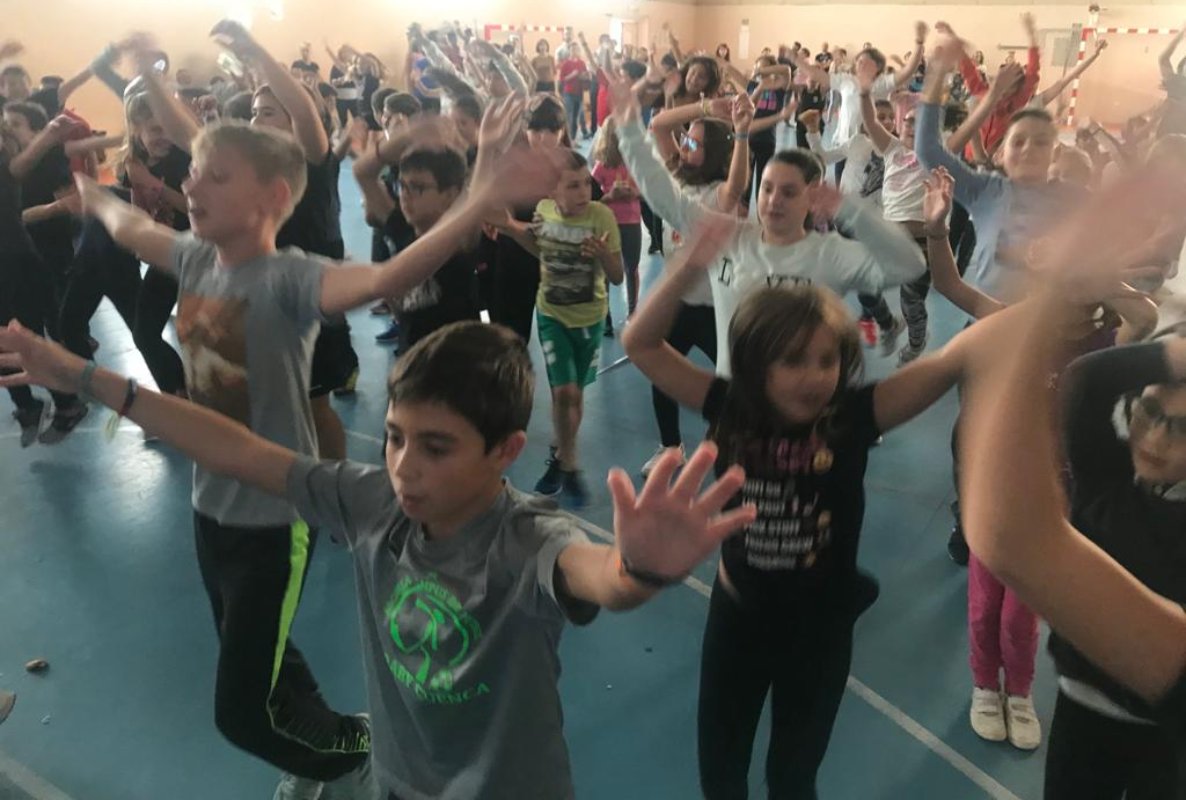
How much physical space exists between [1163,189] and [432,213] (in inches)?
111

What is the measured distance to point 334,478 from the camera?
157 cm

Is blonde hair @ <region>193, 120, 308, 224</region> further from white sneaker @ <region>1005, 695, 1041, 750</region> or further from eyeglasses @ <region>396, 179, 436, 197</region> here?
white sneaker @ <region>1005, 695, 1041, 750</region>

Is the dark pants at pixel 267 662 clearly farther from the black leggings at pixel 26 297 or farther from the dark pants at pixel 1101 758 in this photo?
the black leggings at pixel 26 297

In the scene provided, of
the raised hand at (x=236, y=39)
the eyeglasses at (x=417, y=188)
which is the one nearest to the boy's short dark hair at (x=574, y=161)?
the eyeglasses at (x=417, y=188)

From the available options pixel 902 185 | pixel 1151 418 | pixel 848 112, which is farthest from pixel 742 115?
pixel 848 112

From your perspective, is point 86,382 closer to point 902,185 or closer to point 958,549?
point 958,549

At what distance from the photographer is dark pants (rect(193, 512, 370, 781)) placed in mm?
2021

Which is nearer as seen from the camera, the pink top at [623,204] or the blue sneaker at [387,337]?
the pink top at [623,204]

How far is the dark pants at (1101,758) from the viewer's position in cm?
154

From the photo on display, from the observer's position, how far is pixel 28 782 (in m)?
2.43

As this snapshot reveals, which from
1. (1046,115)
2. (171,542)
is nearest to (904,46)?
(1046,115)

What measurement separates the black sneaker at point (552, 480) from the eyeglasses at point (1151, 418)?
2.73 meters

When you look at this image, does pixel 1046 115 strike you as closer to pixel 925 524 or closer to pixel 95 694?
pixel 925 524

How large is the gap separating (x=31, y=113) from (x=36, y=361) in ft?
16.1
